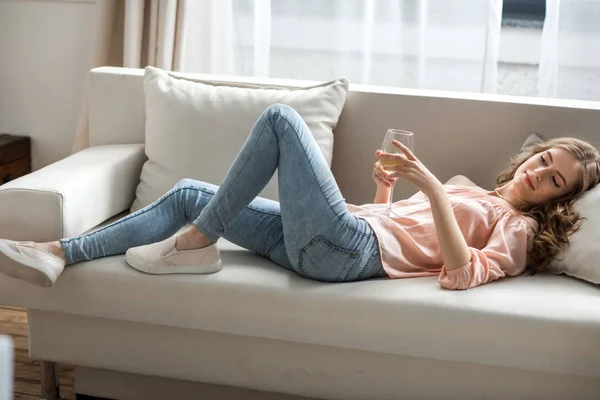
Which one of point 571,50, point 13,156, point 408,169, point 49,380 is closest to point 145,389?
point 49,380

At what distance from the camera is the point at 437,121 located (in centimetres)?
251

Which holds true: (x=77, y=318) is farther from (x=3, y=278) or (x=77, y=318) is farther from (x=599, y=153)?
(x=599, y=153)

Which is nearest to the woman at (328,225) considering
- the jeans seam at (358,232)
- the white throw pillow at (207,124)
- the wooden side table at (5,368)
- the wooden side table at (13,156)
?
the jeans seam at (358,232)

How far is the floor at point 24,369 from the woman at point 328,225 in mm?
489

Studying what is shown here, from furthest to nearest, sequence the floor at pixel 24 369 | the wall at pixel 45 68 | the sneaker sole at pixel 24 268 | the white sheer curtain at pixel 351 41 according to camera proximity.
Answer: the wall at pixel 45 68
the white sheer curtain at pixel 351 41
the floor at pixel 24 369
the sneaker sole at pixel 24 268

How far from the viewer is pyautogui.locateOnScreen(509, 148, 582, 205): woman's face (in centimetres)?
214

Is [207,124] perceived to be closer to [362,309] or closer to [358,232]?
[358,232]

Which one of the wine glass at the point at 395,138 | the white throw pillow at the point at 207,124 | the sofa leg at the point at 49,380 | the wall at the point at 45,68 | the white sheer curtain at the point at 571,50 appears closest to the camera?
the wine glass at the point at 395,138

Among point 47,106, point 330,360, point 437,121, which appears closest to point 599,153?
point 437,121

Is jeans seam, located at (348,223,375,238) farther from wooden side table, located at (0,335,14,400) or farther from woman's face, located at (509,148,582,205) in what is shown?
wooden side table, located at (0,335,14,400)

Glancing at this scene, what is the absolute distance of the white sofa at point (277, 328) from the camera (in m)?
1.92

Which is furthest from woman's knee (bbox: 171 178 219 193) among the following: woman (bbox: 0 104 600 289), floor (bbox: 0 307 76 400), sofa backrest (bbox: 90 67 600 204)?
floor (bbox: 0 307 76 400)

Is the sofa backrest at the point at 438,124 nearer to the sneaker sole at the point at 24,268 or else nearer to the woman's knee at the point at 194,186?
the woman's knee at the point at 194,186

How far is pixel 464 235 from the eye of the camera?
2125mm
